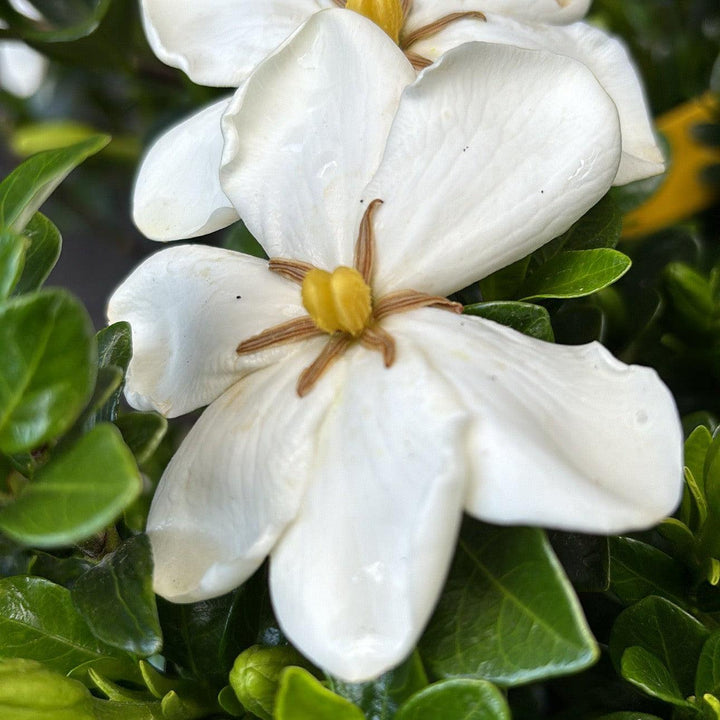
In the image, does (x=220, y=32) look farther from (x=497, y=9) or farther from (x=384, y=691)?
(x=384, y=691)

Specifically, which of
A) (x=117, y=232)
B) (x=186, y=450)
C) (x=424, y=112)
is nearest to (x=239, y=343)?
(x=186, y=450)

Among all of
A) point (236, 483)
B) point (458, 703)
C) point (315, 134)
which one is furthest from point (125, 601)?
point (315, 134)

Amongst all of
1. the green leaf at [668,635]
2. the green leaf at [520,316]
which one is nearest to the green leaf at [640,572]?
the green leaf at [668,635]

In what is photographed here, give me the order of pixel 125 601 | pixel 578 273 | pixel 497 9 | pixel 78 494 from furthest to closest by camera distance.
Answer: pixel 497 9
pixel 578 273
pixel 125 601
pixel 78 494

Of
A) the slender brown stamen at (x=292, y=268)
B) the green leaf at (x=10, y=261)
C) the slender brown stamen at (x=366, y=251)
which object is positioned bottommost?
the slender brown stamen at (x=292, y=268)

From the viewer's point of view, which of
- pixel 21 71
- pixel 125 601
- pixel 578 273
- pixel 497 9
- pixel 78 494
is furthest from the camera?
pixel 21 71

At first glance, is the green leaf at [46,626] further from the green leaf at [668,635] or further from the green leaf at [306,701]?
the green leaf at [668,635]

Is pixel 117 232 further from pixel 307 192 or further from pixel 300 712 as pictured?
pixel 300 712
